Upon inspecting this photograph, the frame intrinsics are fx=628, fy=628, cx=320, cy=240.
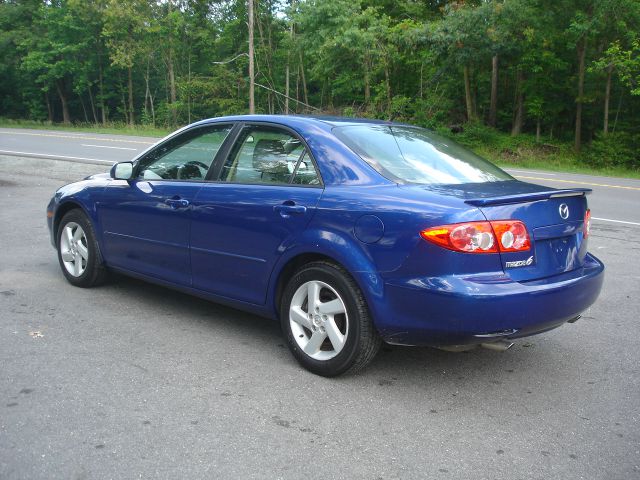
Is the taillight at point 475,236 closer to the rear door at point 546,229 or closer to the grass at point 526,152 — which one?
the rear door at point 546,229

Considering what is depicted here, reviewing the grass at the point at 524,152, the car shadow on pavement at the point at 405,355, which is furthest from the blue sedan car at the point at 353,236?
the grass at the point at 524,152

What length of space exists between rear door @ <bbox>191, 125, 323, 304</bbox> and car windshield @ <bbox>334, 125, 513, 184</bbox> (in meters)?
0.36

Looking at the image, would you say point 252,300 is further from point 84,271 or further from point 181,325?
point 84,271

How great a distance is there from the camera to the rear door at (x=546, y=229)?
3.35 m

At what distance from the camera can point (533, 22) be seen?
2784 centimetres

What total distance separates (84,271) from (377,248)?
3.17m

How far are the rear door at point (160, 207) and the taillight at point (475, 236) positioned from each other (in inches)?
77.8

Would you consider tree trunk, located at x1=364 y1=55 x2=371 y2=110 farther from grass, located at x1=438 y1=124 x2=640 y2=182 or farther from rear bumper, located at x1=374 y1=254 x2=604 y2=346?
rear bumper, located at x1=374 y1=254 x2=604 y2=346

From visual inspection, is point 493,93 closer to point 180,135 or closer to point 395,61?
point 395,61

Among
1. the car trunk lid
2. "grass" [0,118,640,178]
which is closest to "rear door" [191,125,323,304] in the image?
the car trunk lid

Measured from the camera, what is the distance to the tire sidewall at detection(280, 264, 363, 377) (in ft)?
11.7

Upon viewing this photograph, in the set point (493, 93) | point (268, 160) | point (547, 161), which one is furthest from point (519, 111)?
point (268, 160)

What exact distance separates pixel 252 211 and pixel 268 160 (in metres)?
0.41

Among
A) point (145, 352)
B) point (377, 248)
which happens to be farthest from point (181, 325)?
point (377, 248)
